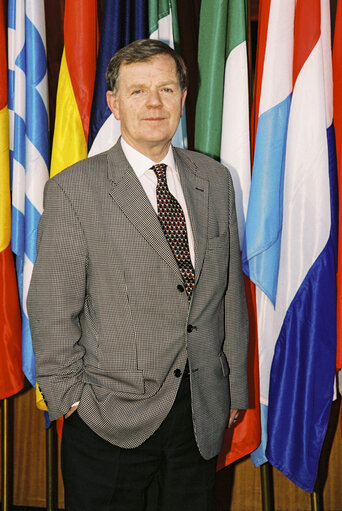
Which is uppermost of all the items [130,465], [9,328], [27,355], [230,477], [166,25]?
[166,25]

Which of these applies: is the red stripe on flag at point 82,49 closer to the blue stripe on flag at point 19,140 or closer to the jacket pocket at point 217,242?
the blue stripe on flag at point 19,140

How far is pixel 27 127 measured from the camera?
2.10 meters

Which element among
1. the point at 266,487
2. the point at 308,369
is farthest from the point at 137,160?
the point at 266,487

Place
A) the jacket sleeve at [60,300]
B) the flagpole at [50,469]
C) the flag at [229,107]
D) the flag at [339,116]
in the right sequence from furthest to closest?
the flagpole at [50,469] → the flag at [229,107] → the flag at [339,116] → the jacket sleeve at [60,300]

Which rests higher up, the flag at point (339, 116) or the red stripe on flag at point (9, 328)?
the flag at point (339, 116)

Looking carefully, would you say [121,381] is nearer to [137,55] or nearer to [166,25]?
[137,55]

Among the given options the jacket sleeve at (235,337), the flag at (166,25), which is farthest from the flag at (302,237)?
the jacket sleeve at (235,337)

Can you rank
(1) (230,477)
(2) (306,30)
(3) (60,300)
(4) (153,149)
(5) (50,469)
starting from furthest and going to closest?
(1) (230,477), (5) (50,469), (2) (306,30), (4) (153,149), (3) (60,300)

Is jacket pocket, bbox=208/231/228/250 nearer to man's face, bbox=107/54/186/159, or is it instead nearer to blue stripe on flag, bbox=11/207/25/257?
man's face, bbox=107/54/186/159

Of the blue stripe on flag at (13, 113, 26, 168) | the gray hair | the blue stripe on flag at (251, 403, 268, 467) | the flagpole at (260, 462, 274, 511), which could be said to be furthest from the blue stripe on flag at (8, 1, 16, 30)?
the flagpole at (260, 462, 274, 511)

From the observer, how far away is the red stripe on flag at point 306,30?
1896 millimetres

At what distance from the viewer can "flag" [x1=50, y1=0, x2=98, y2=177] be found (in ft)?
6.73

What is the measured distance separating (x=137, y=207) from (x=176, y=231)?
0.12m

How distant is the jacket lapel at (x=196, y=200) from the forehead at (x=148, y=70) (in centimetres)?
23
